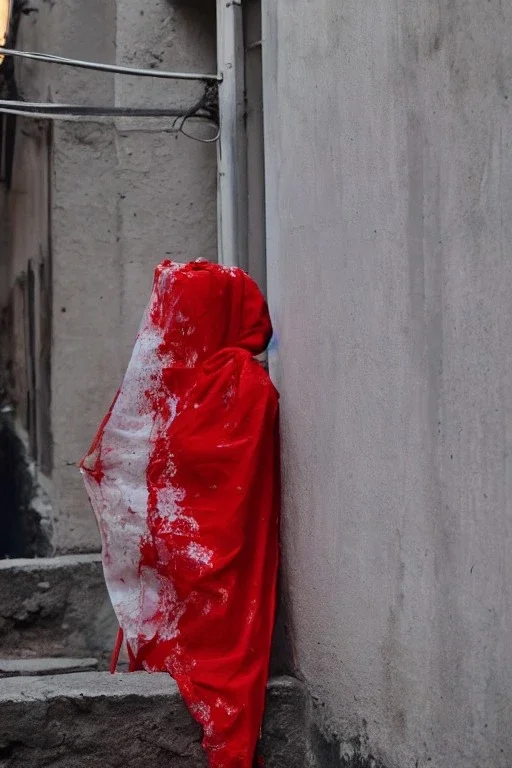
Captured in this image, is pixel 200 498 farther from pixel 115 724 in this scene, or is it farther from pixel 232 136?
pixel 232 136

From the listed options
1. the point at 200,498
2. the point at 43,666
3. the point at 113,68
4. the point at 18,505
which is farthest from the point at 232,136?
the point at 43,666

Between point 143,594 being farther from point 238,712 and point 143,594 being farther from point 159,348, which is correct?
point 159,348

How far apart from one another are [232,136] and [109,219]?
851 millimetres

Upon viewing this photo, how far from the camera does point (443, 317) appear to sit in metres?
2.64

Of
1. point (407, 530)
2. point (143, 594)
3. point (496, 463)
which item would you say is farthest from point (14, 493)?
point (496, 463)

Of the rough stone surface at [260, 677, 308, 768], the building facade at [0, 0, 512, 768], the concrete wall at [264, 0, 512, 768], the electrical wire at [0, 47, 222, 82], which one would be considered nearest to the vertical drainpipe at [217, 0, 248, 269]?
the electrical wire at [0, 47, 222, 82]

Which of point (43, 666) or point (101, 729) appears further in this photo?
point (43, 666)

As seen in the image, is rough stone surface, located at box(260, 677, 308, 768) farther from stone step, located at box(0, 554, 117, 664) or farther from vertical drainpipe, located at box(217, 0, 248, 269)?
vertical drainpipe, located at box(217, 0, 248, 269)

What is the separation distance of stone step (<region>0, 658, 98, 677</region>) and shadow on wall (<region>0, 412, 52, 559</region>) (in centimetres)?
77

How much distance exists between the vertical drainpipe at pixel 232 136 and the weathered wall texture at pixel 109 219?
336mm

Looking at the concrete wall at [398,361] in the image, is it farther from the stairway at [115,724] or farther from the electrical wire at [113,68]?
the electrical wire at [113,68]

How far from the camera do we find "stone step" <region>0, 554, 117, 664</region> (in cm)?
532

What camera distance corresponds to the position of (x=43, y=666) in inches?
201

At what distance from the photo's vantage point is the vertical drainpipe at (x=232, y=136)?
5379 millimetres
